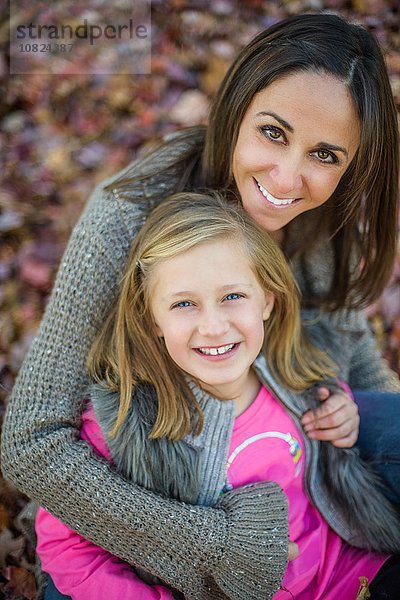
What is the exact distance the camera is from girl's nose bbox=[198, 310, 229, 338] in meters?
1.41

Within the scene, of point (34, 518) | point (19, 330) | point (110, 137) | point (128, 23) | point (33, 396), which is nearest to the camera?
point (33, 396)

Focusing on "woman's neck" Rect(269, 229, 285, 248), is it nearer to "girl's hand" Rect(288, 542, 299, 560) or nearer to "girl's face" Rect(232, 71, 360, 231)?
"girl's face" Rect(232, 71, 360, 231)

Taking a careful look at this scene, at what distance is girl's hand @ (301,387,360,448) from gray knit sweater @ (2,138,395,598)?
27 cm

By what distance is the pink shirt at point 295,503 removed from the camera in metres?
1.55

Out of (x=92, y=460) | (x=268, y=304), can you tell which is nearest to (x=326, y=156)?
(x=268, y=304)

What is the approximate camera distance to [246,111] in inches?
61.4

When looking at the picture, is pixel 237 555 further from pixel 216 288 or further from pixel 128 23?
pixel 128 23

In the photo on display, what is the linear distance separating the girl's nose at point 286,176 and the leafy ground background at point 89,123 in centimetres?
113

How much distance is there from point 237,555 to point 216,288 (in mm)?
567

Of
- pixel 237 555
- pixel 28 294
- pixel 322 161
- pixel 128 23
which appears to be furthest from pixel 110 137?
pixel 237 555

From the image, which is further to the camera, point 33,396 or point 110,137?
point 110,137

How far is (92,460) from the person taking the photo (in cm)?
149

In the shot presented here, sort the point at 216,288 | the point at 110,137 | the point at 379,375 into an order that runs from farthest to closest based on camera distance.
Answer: the point at 110,137, the point at 379,375, the point at 216,288

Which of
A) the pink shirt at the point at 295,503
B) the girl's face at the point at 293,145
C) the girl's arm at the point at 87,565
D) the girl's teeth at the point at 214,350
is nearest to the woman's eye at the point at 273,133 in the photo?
the girl's face at the point at 293,145
